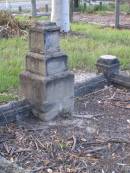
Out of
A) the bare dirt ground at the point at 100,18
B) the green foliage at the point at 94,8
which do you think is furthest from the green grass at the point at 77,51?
the green foliage at the point at 94,8

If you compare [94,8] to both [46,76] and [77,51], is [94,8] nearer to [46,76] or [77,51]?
[77,51]

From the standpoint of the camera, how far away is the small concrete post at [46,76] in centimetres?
525

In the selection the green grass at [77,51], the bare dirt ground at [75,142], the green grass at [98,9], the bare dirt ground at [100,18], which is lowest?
the bare dirt ground at [75,142]

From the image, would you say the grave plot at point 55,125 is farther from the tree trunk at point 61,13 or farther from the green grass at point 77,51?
the tree trunk at point 61,13

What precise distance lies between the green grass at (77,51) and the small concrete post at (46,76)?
33.8 inches

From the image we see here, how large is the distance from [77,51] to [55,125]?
4.06 m

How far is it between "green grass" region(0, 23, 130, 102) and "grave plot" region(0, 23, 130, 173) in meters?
0.92

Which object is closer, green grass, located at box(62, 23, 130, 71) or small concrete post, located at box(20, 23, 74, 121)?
small concrete post, located at box(20, 23, 74, 121)

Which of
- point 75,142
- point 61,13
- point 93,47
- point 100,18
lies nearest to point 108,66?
point 75,142

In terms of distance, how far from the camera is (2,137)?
4977mm

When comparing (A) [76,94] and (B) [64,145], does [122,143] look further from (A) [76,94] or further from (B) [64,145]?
(A) [76,94]

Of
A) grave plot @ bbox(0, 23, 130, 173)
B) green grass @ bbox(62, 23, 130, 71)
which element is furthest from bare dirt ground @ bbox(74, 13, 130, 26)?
grave plot @ bbox(0, 23, 130, 173)

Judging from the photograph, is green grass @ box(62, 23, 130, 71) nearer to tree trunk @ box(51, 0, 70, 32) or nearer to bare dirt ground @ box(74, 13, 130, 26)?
tree trunk @ box(51, 0, 70, 32)

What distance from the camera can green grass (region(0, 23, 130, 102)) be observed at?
7.18 m
